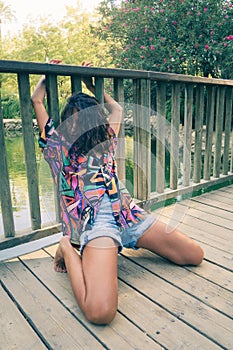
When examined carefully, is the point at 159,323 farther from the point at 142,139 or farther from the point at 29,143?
the point at 142,139

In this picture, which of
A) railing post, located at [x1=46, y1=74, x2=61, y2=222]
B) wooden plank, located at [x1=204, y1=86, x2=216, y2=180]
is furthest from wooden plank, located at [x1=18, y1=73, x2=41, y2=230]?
wooden plank, located at [x1=204, y1=86, x2=216, y2=180]

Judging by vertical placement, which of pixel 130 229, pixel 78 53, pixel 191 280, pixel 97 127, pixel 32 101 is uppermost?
pixel 78 53

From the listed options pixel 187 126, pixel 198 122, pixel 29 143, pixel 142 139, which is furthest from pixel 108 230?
pixel 198 122

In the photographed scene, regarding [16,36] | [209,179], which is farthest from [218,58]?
[16,36]

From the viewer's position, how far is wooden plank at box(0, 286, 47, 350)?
1.31 m

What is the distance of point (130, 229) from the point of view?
186 cm

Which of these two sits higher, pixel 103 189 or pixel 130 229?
pixel 103 189

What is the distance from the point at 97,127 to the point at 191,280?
940 mm

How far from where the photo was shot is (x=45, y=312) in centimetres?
150

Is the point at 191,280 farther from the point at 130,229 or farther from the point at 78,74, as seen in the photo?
the point at 78,74

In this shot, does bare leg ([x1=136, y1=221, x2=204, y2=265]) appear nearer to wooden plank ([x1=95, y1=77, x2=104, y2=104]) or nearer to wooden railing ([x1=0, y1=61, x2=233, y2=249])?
wooden railing ([x1=0, y1=61, x2=233, y2=249])

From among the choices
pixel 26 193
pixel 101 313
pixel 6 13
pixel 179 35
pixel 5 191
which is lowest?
pixel 26 193

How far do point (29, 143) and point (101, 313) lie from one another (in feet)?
3.39

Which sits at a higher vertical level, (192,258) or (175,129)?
(175,129)
